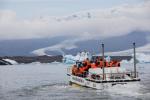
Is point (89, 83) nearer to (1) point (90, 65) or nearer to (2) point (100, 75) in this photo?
(2) point (100, 75)

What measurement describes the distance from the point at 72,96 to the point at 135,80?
916cm

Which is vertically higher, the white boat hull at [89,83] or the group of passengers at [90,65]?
the group of passengers at [90,65]

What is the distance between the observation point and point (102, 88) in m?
67.9

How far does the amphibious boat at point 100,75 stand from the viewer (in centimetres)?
6794

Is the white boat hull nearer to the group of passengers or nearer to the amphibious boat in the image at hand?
the amphibious boat

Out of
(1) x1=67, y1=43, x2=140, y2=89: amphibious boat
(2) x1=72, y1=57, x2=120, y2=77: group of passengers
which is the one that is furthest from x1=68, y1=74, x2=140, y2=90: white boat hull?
(2) x1=72, y1=57, x2=120, y2=77: group of passengers

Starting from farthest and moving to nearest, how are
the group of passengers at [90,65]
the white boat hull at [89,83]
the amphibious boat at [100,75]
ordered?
the group of passengers at [90,65]
the amphibious boat at [100,75]
the white boat hull at [89,83]

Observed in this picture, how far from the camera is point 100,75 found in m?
70.5

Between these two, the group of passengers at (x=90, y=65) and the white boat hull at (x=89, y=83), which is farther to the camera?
the group of passengers at (x=90, y=65)

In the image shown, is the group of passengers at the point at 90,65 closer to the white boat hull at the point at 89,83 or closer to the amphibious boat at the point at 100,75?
the amphibious boat at the point at 100,75

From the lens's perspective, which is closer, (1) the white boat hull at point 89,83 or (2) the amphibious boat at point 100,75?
(1) the white boat hull at point 89,83

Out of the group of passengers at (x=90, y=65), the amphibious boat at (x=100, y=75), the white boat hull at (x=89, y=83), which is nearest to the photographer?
the white boat hull at (x=89, y=83)

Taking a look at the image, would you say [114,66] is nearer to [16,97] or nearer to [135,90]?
[135,90]

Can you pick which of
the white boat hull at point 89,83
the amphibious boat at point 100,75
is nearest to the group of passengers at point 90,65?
the amphibious boat at point 100,75
